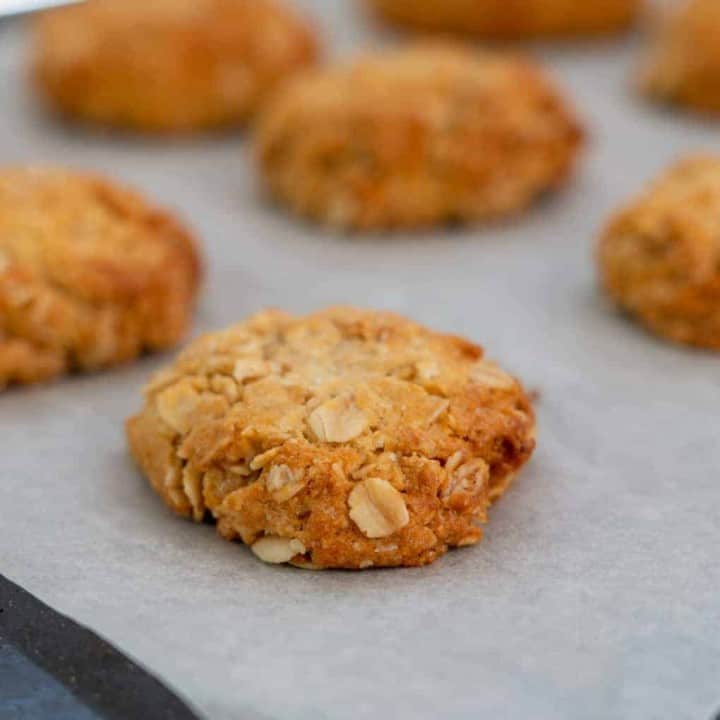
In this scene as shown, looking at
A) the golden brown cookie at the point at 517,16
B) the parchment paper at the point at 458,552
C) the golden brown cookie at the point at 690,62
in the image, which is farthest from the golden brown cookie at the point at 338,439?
the golden brown cookie at the point at 517,16

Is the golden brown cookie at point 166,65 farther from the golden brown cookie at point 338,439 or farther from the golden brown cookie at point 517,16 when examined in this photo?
the golden brown cookie at point 338,439

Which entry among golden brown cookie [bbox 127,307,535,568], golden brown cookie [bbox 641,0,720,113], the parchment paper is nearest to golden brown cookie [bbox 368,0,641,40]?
golden brown cookie [bbox 641,0,720,113]

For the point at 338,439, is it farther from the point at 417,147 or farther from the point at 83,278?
the point at 417,147

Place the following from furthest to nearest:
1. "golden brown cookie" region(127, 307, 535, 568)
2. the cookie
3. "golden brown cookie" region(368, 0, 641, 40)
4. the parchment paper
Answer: "golden brown cookie" region(368, 0, 641, 40) < the cookie < "golden brown cookie" region(127, 307, 535, 568) < the parchment paper

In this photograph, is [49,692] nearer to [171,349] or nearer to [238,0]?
[171,349]

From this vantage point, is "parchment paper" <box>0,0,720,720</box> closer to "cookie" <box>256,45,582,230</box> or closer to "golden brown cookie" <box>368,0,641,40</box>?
"cookie" <box>256,45,582,230</box>

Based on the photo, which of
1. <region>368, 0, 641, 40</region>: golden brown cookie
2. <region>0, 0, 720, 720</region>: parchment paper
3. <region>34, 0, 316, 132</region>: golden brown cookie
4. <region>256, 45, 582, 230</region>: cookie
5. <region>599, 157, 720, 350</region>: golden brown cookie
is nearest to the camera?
<region>0, 0, 720, 720</region>: parchment paper

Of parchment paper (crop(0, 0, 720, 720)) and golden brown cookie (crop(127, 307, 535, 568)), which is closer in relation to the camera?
parchment paper (crop(0, 0, 720, 720))

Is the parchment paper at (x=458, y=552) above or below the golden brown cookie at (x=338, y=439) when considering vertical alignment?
below
